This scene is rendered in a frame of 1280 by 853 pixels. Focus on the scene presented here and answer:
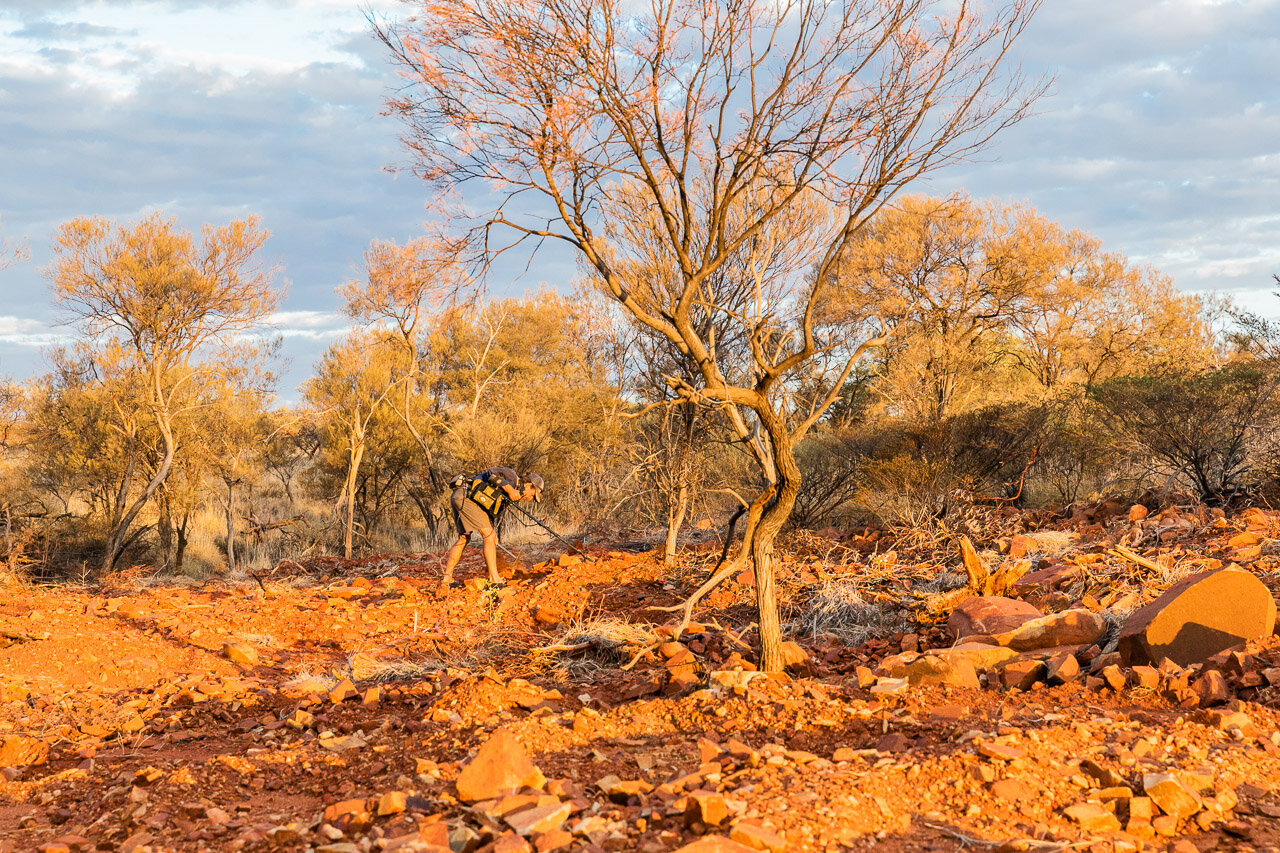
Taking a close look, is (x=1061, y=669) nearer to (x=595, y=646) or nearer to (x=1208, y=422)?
(x=595, y=646)

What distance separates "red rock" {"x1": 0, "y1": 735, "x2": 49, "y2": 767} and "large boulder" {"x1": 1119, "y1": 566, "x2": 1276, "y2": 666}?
240 inches

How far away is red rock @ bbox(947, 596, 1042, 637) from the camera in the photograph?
19.6 feet

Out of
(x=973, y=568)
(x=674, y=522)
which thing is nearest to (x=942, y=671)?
(x=973, y=568)

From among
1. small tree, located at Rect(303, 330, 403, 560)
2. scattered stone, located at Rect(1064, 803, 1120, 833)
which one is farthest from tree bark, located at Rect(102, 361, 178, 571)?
scattered stone, located at Rect(1064, 803, 1120, 833)

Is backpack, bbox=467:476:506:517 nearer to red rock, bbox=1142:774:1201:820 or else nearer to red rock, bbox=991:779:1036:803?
red rock, bbox=991:779:1036:803

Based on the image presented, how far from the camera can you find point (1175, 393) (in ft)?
39.8

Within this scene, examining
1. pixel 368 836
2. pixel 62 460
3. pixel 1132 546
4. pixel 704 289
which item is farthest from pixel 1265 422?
pixel 62 460

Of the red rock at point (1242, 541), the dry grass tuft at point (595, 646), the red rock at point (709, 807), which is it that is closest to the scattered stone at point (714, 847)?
the red rock at point (709, 807)

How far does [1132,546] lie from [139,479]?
17639mm

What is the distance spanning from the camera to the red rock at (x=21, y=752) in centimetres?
476

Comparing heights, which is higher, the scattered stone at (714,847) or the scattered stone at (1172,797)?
the scattered stone at (714,847)

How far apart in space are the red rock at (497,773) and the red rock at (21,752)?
302cm

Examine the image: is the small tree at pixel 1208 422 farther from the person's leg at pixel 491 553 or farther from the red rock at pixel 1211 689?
the person's leg at pixel 491 553

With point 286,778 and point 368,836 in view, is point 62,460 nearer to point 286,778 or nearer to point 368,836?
point 286,778
